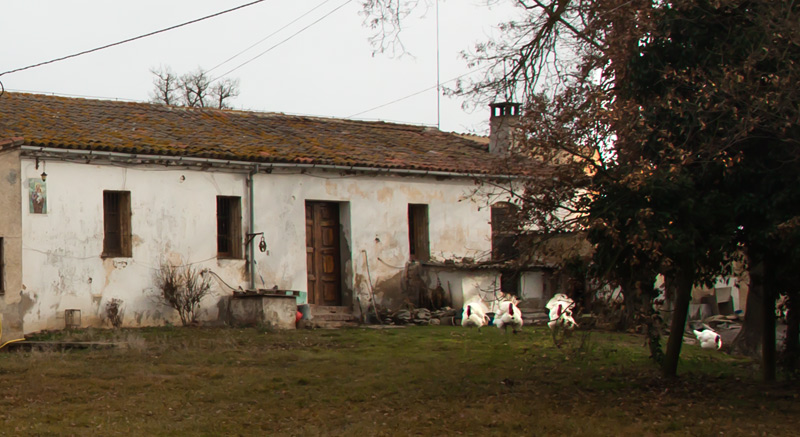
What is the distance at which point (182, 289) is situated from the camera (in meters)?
19.2

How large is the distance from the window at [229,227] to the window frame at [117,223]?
214cm

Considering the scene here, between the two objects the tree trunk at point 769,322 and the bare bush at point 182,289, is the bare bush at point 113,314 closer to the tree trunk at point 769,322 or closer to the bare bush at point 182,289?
the bare bush at point 182,289

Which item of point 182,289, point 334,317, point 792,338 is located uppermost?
point 182,289

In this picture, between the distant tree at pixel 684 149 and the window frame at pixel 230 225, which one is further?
the window frame at pixel 230 225

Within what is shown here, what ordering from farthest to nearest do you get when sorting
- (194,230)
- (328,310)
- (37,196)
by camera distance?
(328,310) → (194,230) → (37,196)

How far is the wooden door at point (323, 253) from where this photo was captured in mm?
22078

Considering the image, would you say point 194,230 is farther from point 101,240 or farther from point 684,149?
point 684,149

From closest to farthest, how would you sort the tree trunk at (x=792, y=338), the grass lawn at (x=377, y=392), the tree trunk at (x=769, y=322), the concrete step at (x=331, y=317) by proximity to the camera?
the grass lawn at (x=377, y=392)
the tree trunk at (x=769, y=322)
the tree trunk at (x=792, y=338)
the concrete step at (x=331, y=317)

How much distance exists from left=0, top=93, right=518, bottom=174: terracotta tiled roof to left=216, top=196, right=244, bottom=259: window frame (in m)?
1.12

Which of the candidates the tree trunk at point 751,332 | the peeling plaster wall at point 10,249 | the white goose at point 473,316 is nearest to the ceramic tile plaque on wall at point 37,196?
the peeling plaster wall at point 10,249

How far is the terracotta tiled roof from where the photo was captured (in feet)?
62.6

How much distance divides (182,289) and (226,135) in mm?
4314

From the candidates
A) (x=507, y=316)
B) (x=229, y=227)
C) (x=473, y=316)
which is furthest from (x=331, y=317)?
(x=507, y=316)

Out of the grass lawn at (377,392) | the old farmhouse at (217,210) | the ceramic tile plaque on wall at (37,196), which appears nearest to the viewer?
the grass lawn at (377,392)
